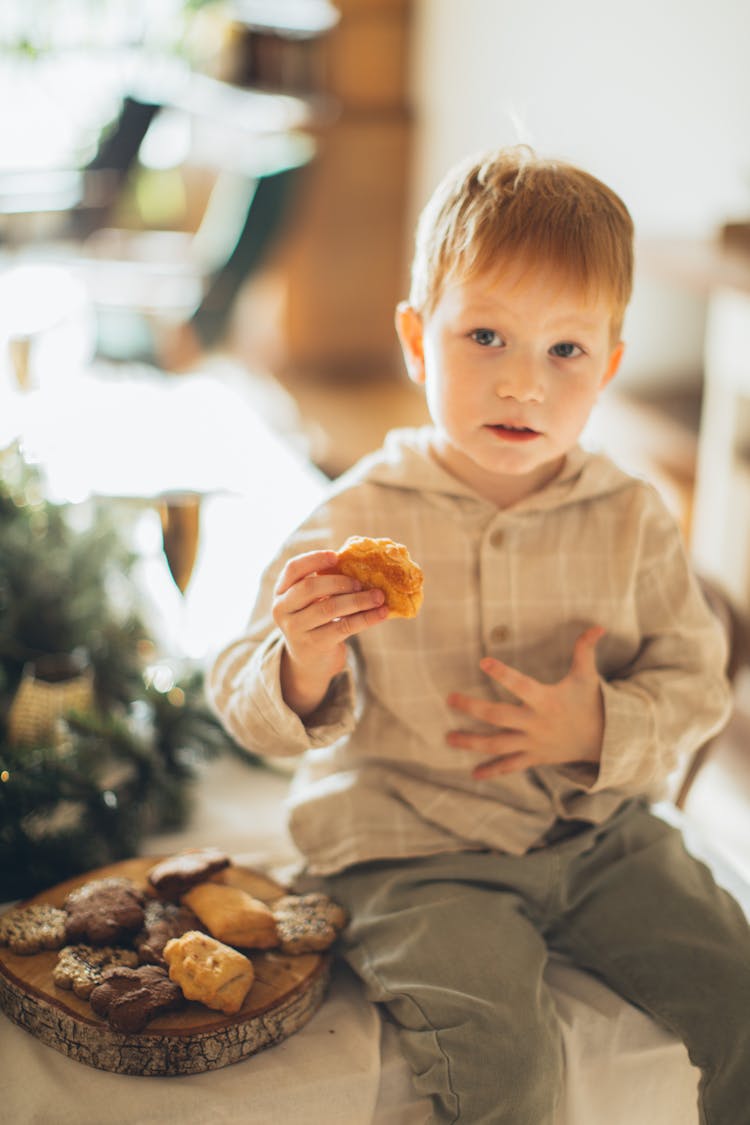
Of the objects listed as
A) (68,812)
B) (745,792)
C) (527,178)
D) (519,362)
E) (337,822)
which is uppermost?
(527,178)

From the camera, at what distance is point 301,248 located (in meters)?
4.41

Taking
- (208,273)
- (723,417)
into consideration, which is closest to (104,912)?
(723,417)

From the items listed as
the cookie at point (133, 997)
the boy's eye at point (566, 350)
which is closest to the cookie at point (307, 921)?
the cookie at point (133, 997)

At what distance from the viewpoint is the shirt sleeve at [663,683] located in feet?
3.56

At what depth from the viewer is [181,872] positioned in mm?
1088

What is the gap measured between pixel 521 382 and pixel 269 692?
0.35 metres

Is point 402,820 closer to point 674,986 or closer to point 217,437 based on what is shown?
point 674,986

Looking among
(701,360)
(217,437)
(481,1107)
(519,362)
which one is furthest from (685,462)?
(481,1107)

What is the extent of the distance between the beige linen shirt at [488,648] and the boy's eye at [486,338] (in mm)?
138

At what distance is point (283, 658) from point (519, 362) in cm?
33

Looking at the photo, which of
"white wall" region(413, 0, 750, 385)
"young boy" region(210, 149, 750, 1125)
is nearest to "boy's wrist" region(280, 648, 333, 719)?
"young boy" region(210, 149, 750, 1125)

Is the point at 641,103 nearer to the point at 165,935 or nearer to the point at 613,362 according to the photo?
the point at 613,362

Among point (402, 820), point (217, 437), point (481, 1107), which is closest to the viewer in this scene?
point (481, 1107)

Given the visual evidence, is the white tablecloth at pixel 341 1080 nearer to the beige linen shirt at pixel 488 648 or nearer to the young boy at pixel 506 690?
the young boy at pixel 506 690
